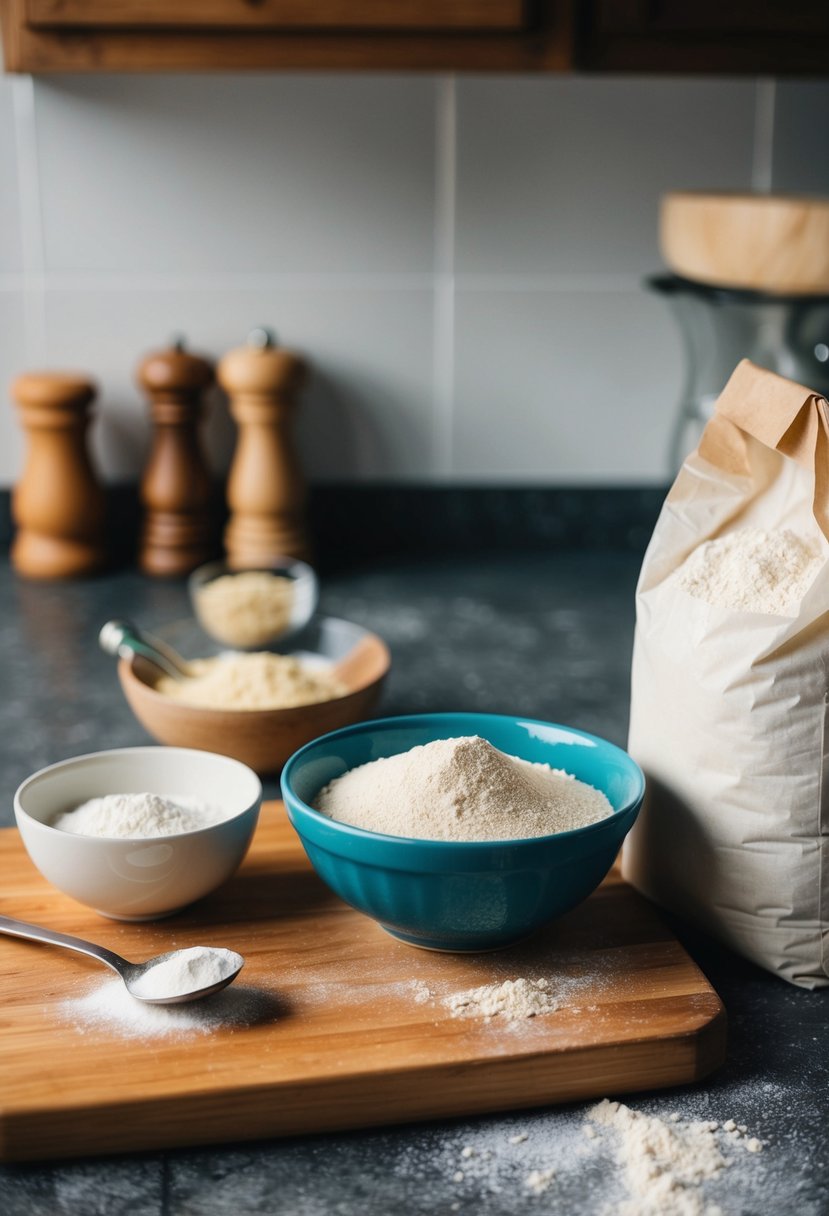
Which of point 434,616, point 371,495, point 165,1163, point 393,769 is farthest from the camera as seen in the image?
point 371,495

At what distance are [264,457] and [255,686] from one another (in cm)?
65

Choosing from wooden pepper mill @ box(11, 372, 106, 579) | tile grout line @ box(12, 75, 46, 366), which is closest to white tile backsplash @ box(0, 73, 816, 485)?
tile grout line @ box(12, 75, 46, 366)

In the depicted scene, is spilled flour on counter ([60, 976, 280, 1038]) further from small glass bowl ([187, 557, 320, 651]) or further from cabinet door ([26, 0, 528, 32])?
cabinet door ([26, 0, 528, 32])

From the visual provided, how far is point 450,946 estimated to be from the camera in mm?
812

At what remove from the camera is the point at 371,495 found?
1.88 meters

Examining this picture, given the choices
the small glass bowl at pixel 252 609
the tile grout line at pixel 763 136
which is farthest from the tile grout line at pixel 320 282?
the small glass bowl at pixel 252 609

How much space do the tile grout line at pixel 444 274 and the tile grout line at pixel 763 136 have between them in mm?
414

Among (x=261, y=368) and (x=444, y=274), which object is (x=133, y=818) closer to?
(x=261, y=368)

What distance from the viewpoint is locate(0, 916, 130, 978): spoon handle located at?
783mm

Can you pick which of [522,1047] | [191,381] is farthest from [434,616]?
[522,1047]

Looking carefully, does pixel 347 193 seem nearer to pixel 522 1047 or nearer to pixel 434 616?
pixel 434 616

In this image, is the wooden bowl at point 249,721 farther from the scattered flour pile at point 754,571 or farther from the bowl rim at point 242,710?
the scattered flour pile at point 754,571

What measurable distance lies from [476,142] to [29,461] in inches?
28.9

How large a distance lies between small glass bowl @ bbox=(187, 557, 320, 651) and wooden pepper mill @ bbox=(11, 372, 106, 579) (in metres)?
0.40
